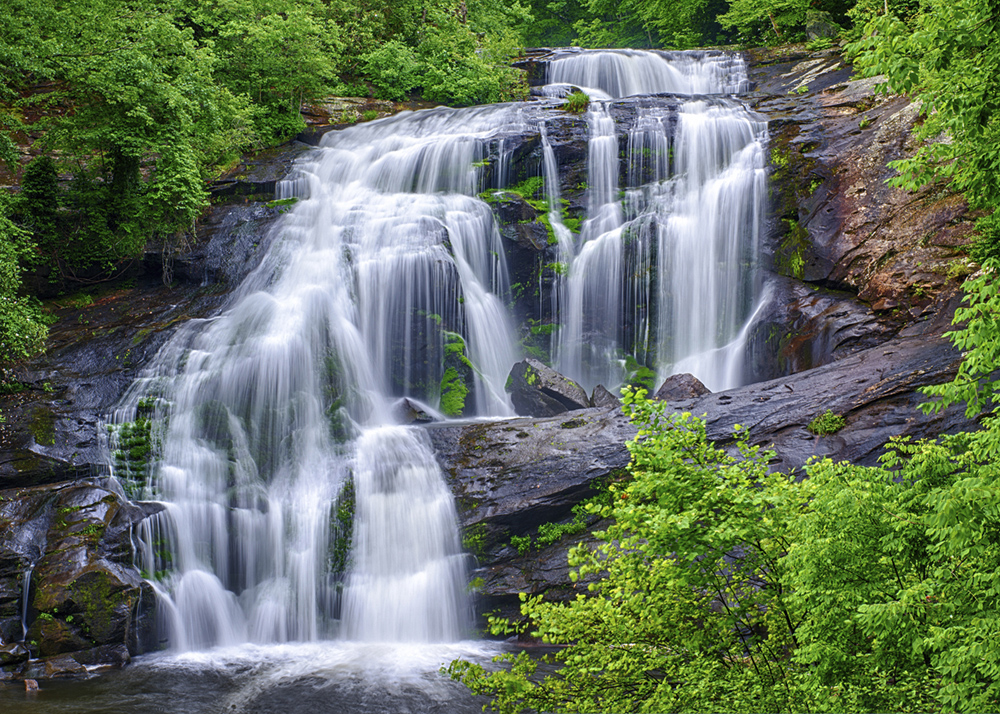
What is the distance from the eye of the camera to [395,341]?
16.6 meters

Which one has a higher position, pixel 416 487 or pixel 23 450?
pixel 23 450

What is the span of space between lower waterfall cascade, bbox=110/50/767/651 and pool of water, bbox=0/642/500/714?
0.63 m

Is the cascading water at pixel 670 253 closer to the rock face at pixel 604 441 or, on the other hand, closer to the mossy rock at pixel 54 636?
the rock face at pixel 604 441

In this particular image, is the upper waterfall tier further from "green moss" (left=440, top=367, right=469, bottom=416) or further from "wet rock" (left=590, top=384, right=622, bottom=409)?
"wet rock" (left=590, top=384, right=622, bottom=409)

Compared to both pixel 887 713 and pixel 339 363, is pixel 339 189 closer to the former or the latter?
pixel 339 363

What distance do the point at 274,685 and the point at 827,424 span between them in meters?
8.88

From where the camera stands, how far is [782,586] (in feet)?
16.7

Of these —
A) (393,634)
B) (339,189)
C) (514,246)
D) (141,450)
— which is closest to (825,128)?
(514,246)

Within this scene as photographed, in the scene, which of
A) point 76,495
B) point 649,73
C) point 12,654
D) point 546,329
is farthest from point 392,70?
point 12,654

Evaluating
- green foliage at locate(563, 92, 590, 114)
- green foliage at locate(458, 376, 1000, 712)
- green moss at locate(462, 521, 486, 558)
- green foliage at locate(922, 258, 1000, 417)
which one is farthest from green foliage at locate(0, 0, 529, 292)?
green foliage at locate(922, 258, 1000, 417)

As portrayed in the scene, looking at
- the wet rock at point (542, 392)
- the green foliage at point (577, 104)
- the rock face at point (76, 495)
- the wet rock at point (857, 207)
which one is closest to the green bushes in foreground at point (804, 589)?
the rock face at point (76, 495)

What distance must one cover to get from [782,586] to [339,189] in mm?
18019

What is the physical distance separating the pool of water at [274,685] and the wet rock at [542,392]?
210 inches

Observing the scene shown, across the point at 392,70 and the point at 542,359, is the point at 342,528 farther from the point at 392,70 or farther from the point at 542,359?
the point at 392,70
